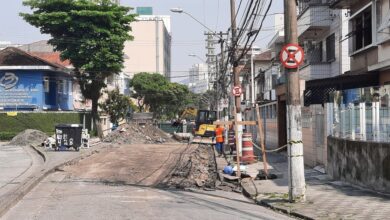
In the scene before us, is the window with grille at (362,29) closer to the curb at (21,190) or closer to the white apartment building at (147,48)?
the curb at (21,190)

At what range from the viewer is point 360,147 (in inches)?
600

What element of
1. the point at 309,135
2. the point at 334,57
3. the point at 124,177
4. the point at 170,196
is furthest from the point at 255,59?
the point at 170,196

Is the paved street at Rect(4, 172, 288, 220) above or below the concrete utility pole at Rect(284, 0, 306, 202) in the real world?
below

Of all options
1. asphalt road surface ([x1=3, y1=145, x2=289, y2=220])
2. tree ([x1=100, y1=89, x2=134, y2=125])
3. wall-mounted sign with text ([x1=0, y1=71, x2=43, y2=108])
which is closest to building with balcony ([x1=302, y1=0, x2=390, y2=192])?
asphalt road surface ([x1=3, y1=145, x2=289, y2=220])

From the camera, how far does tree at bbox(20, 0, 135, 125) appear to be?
53.6 meters

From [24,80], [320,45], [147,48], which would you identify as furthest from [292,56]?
[147,48]

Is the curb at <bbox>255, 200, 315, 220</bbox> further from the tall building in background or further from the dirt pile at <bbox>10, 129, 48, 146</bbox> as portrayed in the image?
the tall building in background

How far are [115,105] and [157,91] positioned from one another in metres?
24.9

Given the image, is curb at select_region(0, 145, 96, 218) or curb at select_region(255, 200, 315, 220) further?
curb at select_region(0, 145, 96, 218)

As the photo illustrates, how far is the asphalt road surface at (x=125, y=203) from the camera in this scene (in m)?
11.6

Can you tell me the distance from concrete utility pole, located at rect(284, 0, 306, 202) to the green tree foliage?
7647 cm

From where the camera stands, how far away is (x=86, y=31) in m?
54.6

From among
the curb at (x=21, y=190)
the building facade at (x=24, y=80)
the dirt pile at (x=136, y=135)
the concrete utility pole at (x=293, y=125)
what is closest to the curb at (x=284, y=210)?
the concrete utility pole at (x=293, y=125)

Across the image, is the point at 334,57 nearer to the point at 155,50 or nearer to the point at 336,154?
the point at 336,154
